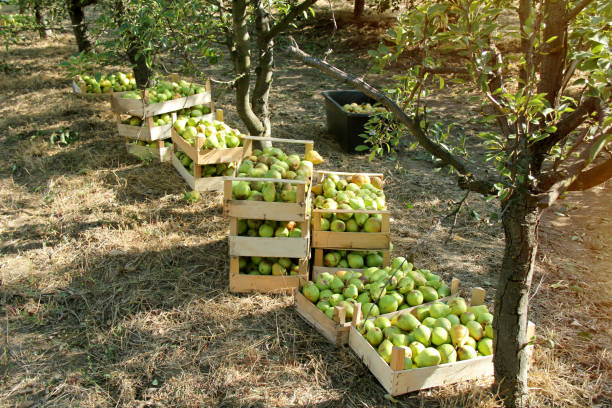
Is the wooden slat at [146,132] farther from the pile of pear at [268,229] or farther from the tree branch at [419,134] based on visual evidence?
the tree branch at [419,134]

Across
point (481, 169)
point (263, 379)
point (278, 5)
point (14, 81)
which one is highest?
point (278, 5)

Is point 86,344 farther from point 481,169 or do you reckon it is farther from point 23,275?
point 481,169

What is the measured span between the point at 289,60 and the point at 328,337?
377 inches

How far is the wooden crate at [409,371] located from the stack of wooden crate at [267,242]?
870 mm

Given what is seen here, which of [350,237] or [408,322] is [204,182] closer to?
[350,237]

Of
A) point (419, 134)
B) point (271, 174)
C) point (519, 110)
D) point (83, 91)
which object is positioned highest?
point (519, 110)

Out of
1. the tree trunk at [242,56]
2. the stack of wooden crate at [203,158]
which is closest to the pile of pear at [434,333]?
the stack of wooden crate at [203,158]

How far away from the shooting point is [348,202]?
434cm

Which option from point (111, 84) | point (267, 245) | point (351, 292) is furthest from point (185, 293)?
point (111, 84)

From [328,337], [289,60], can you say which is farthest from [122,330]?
[289,60]

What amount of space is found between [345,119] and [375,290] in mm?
3795

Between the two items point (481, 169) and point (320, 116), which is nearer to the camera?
point (481, 169)

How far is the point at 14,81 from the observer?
9.59 metres

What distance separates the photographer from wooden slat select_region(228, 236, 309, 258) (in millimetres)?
4020
